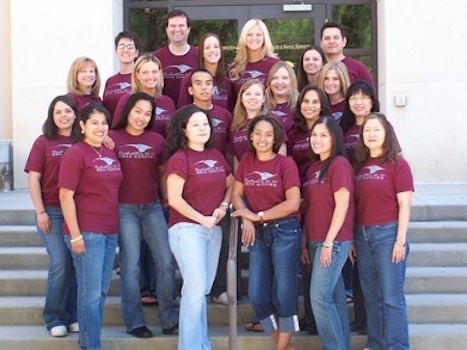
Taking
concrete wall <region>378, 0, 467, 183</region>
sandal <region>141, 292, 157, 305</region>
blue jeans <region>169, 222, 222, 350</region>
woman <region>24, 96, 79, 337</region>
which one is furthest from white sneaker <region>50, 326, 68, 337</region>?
concrete wall <region>378, 0, 467, 183</region>

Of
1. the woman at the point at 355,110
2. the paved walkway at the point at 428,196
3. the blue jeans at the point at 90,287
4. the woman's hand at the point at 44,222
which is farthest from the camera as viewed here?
the paved walkway at the point at 428,196

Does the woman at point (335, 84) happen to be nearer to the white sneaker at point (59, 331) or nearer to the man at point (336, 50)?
the man at point (336, 50)

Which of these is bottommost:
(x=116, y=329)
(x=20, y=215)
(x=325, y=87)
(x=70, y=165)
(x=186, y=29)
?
(x=116, y=329)

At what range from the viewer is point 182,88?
594cm

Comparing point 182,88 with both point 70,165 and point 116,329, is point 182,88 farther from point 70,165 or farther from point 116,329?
point 116,329

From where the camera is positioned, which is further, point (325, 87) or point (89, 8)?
point (89, 8)

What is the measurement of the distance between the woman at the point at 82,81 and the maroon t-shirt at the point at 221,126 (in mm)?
1094

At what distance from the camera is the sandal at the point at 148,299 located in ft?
19.5

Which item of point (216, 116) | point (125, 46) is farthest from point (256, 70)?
point (125, 46)

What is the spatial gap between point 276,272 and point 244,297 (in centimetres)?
111

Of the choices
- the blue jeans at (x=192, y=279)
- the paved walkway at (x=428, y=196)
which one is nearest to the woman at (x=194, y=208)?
the blue jeans at (x=192, y=279)

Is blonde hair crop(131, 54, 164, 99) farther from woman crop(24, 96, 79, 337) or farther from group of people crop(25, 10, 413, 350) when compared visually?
woman crop(24, 96, 79, 337)

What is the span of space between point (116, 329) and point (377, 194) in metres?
2.48

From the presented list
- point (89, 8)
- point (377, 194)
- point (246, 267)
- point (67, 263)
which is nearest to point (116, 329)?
point (67, 263)
